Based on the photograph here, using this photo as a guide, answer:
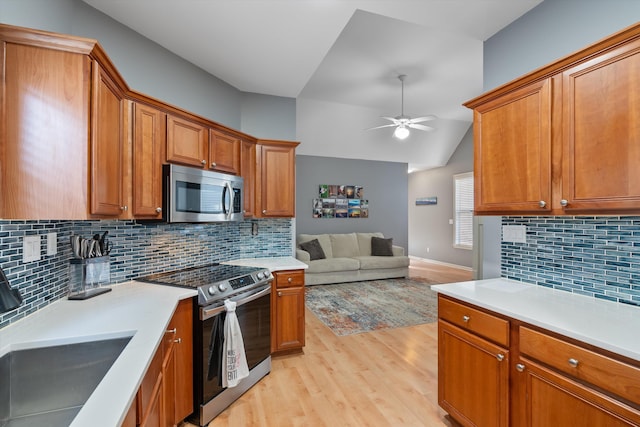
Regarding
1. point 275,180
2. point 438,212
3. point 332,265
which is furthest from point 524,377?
point 438,212

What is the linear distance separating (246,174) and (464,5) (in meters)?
2.15

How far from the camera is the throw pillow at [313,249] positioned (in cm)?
596

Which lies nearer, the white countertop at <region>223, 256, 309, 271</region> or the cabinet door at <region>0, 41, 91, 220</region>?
the cabinet door at <region>0, 41, 91, 220</region>

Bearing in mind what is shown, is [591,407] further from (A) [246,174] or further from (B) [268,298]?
(A) [246,174]

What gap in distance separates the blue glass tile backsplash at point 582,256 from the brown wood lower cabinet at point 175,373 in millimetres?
2227

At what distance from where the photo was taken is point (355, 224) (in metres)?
7.34

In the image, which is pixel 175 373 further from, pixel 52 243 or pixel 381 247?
pixel 381 247

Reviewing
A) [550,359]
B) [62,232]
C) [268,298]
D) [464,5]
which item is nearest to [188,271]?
[268,298]

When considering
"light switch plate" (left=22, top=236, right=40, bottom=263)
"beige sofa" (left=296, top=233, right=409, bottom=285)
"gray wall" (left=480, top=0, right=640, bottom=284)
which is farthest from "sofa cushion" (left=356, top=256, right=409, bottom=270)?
"light switch plate" (left=22, top=236, right=40, bottom=263)

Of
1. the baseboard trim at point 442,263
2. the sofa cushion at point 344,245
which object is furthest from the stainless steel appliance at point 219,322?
the baseboard trim at point 442,263

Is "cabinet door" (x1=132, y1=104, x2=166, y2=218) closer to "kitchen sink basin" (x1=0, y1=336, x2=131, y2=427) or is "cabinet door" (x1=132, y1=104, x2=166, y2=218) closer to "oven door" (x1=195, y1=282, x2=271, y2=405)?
"oven door" (x1=195, y1=282, x2=271, y2=405)

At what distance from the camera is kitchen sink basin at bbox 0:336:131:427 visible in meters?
1.04

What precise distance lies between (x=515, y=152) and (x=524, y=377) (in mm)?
1208

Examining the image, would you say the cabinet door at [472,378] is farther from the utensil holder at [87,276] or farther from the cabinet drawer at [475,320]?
the utensil holder at [87,276]
